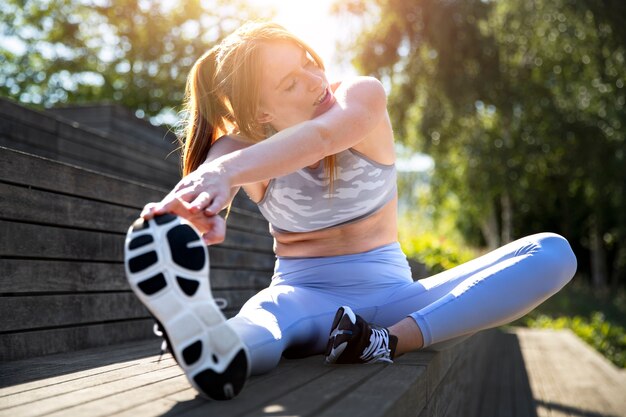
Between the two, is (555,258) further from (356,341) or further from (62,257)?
(62,257)

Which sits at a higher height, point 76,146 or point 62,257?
point 76,146

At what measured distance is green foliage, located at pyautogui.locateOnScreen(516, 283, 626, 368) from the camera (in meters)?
10.2

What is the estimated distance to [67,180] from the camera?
2471 mm

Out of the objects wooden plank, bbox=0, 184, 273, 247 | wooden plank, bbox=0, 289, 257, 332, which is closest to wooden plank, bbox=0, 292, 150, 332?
wooden plank, bbox=0, 289, 257, 332

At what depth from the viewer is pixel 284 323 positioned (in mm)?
1707

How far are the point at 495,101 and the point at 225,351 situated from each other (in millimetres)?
13755

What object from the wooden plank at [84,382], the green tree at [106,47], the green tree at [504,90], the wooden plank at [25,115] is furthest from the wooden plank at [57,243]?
the green tree at [106,47]

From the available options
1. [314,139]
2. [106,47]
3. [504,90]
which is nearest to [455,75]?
[504,90]

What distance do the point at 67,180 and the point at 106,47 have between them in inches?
636

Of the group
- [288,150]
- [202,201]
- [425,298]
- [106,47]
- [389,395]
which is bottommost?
[389,395]

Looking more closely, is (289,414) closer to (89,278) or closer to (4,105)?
(89,278)

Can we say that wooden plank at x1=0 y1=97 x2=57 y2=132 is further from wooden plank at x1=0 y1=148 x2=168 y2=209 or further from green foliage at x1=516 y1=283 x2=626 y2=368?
green foliage at x1=516 y1=283 x2=626 y2=368

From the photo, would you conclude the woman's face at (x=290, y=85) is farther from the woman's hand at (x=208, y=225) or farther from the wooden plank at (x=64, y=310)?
the wooden plank at (x=64, y=310)

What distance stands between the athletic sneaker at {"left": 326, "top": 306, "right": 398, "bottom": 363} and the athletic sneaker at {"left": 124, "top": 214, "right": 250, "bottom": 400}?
0.37 metres
